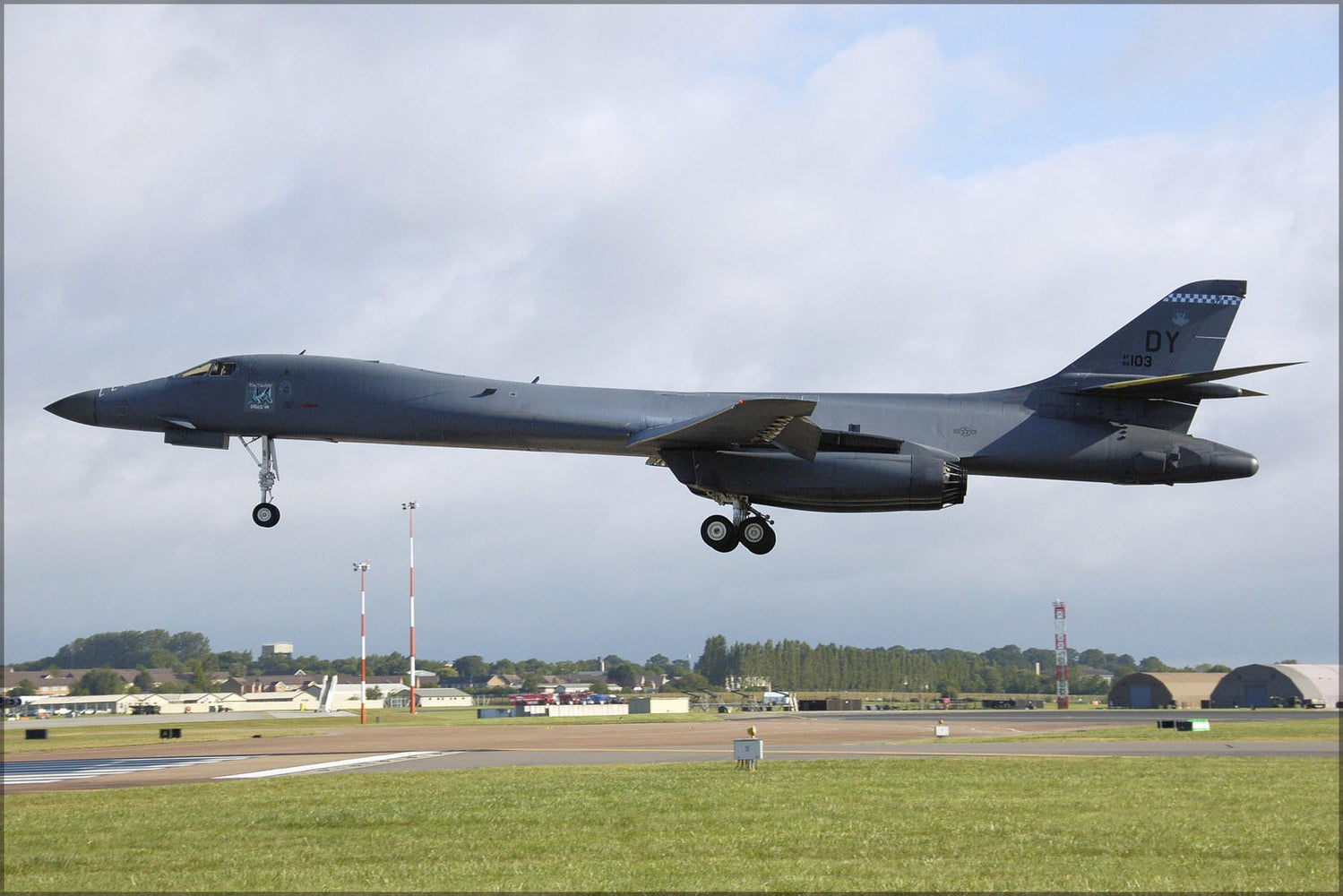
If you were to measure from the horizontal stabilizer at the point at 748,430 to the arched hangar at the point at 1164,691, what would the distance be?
9943 cm

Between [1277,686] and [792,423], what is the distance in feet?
357

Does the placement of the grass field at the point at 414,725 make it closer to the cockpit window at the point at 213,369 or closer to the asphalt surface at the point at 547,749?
the asphalt surface at the point at 547,749

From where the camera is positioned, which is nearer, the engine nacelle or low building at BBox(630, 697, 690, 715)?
the engine nacelle

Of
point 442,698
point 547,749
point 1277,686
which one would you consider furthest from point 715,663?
point 547,749

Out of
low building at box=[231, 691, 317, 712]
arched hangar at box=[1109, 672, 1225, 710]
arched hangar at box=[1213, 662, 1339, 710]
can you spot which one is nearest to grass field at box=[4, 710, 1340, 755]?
low building at box=[231, 691, 317, 712]

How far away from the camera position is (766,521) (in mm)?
21953

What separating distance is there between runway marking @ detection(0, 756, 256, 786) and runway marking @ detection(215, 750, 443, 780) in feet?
16.4

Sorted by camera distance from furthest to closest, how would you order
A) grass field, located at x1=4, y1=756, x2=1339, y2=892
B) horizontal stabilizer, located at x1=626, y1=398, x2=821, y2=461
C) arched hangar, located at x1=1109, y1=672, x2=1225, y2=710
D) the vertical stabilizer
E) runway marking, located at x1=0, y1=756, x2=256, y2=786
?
arched hangar, located at x1=1109, y1=672, x2=1225, y2=710, runway marking, located at x1=0, y1=756, x2=256, y2=786, the vertical stabilizer, grass field, located at x1=4, y1=756, x2=1339, y2=892, horizontal stabilizer, located at x1=626, y1=398, x2=821, y2=461

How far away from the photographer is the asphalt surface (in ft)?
146

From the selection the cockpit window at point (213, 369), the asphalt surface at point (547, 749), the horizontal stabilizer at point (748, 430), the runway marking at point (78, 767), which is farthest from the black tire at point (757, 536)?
the runway marking at point (78, 767)

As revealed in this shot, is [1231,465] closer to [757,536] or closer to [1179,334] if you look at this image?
[1179,334]

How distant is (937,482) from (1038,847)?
8928 mm

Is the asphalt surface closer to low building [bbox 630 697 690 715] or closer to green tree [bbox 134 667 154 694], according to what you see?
low building [bbox 630 697 690 715]

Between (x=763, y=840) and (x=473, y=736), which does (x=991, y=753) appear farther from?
(x=473, y=736)
